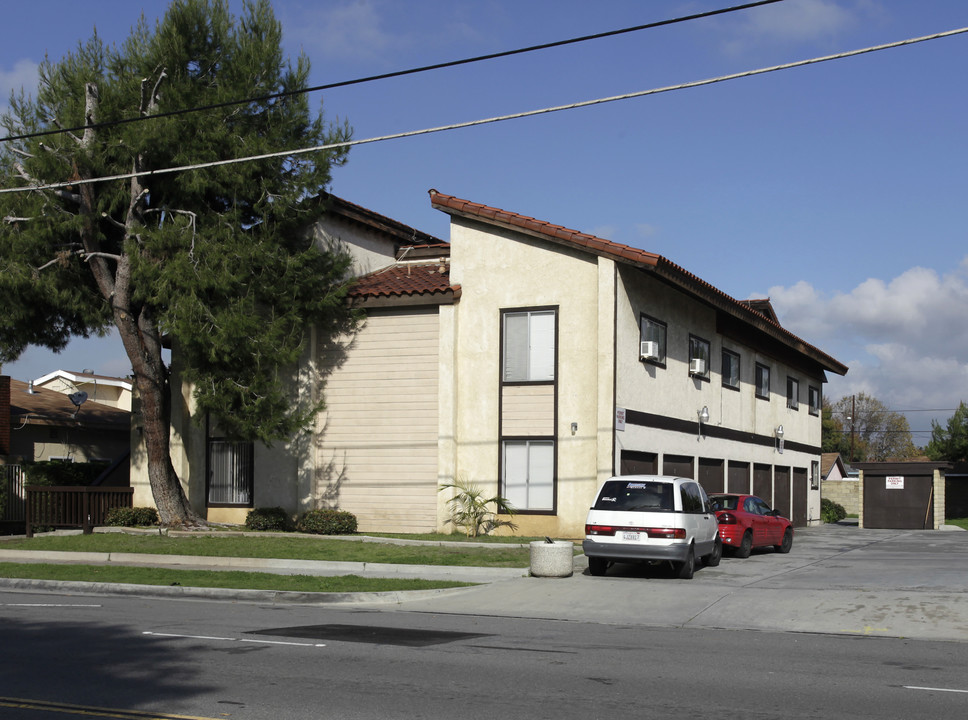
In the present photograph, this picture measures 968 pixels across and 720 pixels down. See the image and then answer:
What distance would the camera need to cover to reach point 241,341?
23906 mm

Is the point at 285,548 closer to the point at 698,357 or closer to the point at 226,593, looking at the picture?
the point at 226,593

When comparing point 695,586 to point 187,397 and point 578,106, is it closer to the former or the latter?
point 578,106

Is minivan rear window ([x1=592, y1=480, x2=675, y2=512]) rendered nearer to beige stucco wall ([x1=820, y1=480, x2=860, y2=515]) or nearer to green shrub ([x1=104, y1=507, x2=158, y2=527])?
green shrub ([x1=104, y1=507, x2=158, y2=527])

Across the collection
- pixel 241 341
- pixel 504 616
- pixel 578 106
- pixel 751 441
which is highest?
pixel 578 106

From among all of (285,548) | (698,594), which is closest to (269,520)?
(285,548)

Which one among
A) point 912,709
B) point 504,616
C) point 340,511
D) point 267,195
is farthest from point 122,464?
point 912,709

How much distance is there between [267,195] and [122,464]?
10202mm

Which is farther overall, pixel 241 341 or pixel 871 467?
pixel 871 467

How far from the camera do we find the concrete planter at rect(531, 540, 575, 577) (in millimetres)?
17562

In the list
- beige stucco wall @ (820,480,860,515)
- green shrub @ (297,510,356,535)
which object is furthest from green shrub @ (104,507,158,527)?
beige stucco wall @ (820,480,860,515)

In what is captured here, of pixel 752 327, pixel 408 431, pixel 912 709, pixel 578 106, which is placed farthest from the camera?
pixel 752 327

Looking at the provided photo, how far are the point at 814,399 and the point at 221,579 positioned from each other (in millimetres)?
31886

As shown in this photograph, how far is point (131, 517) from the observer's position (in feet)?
88.2

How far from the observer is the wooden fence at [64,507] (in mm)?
→ 26688
